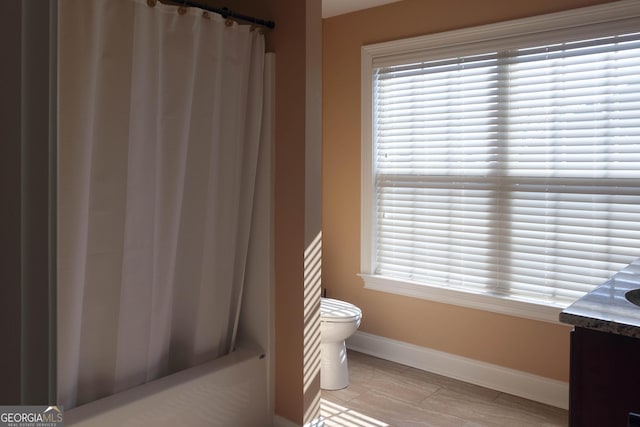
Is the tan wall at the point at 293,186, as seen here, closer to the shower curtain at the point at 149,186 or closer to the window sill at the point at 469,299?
the shower curtain at the point at 149,186

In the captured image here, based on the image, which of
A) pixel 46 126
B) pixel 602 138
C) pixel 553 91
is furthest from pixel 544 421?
pixel 46 126

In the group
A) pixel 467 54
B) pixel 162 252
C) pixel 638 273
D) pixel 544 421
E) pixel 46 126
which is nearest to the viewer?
pixel 46 126

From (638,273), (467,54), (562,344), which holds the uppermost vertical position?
(467,54)

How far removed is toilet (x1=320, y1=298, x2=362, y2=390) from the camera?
3.07 metres

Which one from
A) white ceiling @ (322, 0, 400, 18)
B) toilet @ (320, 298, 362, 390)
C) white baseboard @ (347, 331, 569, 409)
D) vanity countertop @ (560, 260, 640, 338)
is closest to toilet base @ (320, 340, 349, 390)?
toilet @ (320, 298, 362, 390)

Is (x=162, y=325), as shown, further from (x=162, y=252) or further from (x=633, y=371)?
(x=633, y=371)

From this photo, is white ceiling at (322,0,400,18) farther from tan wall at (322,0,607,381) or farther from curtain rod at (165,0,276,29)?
curtain rod at (165,0,276,29)

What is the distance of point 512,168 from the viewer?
313 centimetres

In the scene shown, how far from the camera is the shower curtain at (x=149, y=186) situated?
76.5 inches

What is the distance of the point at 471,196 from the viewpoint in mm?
3305

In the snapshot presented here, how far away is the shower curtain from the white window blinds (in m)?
1.38

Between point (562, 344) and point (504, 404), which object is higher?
point (562, 344)

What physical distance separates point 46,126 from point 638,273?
2119mm

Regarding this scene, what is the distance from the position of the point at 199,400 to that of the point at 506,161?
2.23 m
